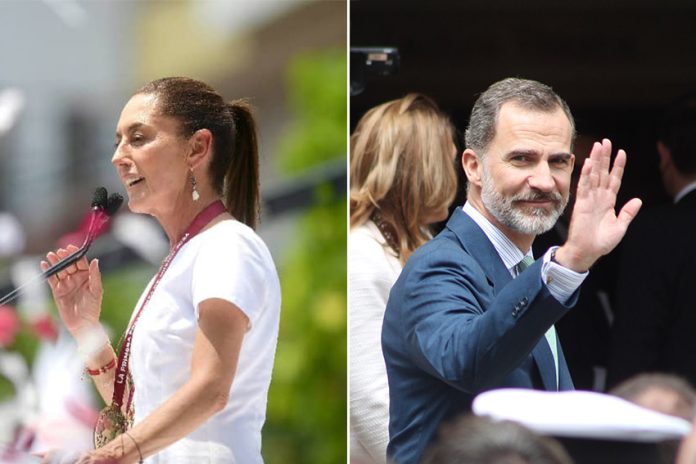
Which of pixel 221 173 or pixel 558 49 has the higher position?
pixel 558 49

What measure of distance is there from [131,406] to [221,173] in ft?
2.51

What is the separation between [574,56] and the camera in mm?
4020

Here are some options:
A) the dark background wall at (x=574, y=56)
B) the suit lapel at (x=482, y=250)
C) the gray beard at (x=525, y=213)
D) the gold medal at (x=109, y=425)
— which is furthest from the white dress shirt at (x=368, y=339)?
the gold medal at (x=109, y=425)

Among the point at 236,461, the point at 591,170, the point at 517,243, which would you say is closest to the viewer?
the point at 591,170

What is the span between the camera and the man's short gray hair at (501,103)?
3939mm

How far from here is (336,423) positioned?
Result: 4156mm

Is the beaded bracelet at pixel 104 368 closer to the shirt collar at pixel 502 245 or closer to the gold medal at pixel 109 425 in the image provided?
the gold medal at pixel 109 425

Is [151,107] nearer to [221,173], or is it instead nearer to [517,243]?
[221,173]

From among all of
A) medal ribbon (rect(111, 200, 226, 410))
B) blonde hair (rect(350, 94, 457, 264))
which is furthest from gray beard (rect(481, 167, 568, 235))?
medal ribbon (rect(111, 200, 226, 410))

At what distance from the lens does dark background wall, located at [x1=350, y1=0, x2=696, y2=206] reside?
398cm

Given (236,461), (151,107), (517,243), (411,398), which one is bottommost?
(236,461)

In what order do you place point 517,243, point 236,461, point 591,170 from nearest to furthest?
point 591,170 → point 517,243 → point 236,461

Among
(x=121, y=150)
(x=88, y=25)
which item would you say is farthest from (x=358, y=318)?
(x=88, y=25)

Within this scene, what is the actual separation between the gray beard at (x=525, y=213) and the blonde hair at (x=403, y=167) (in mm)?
169
